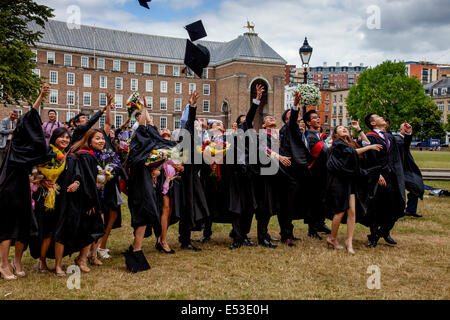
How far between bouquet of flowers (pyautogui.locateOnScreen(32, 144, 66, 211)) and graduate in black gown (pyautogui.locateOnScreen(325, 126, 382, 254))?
4613mm

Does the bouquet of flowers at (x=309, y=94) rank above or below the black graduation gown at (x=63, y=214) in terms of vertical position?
above

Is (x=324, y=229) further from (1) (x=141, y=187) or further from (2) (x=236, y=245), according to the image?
(1) (x=141, y=187)

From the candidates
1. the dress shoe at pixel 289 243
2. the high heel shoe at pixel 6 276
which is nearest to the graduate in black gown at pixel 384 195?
the dress shoe at pixel 289 243

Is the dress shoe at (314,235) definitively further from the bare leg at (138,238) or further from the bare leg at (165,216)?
the bare leg at (138,238)

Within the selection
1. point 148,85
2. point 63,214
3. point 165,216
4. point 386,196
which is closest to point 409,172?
point 386,196

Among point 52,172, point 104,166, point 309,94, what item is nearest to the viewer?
point 52,172

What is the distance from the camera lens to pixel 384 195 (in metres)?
8.26

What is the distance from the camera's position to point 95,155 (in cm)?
633

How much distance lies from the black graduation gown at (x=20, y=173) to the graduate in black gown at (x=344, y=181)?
15.6ft

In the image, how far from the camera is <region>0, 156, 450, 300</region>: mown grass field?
16.9ft

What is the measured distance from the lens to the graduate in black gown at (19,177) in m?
5.46

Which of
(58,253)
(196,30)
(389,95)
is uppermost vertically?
(389,95)

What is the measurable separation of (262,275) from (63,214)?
9.52 feet

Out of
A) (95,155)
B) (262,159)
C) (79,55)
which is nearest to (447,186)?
(262,159)
